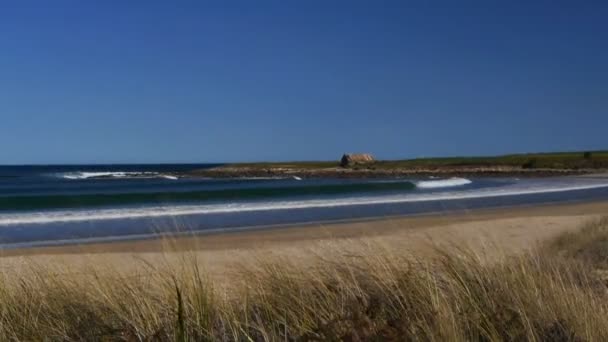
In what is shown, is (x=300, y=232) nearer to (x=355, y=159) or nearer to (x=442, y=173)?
(x=442, y=173)

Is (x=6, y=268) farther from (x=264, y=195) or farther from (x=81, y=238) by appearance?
(x=264, y=195)

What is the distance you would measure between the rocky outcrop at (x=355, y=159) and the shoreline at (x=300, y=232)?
79394mm

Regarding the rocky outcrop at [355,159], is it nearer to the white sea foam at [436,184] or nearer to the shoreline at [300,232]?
the white sea foam at [436,184]

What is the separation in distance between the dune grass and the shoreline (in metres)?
5.88

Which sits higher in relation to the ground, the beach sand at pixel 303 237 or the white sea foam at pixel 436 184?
the beach sand at pixel 303 237

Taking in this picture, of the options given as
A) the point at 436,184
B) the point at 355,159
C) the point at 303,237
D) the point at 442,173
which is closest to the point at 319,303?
the point at 303,237

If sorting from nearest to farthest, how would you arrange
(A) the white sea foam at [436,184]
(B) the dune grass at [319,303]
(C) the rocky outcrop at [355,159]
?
(B) the dune grass at [319,303] → (A) the white sea foam at [436,184] → (C) the rocky outcrop at [355,159]

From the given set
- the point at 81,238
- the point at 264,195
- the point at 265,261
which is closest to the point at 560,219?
the point at 81,238

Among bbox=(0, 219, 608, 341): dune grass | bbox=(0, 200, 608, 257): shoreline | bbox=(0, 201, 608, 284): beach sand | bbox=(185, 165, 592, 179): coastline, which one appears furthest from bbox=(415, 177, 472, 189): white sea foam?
bbox=(0, 219, 608, 341): dune grass

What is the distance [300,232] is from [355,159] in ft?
301

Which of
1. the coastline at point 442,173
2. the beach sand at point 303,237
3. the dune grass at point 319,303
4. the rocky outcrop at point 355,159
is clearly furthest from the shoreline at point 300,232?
the rocky outcrop at point 355,159

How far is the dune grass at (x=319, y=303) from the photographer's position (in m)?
4.56

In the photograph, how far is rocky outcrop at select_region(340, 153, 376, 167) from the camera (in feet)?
359

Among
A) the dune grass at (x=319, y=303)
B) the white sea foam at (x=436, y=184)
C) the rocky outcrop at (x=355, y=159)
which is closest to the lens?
the dune grass at (x=319, y=303)
